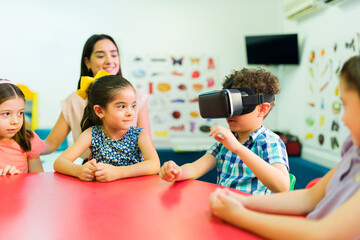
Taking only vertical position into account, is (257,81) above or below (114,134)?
above

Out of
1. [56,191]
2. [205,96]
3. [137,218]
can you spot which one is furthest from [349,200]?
[56,191]

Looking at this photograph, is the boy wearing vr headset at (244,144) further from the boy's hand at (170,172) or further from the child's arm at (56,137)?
the child's arm at (56,137)

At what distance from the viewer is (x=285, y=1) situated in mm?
3861

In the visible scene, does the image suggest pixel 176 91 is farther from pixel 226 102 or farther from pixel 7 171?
pixel 226 102

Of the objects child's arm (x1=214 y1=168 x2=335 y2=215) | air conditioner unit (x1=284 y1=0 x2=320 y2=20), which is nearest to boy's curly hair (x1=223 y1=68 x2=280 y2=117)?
child's arm (x1=214 y1=168 x2=335 y2=215)

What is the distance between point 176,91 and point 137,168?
2.81 meters

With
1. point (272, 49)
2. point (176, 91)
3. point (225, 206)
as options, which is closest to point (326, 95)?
point (272, 49)

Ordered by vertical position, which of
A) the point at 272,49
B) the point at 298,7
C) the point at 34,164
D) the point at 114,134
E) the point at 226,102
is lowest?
the point at 34,164

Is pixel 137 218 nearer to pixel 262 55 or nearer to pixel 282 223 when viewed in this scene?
pixel 282 223

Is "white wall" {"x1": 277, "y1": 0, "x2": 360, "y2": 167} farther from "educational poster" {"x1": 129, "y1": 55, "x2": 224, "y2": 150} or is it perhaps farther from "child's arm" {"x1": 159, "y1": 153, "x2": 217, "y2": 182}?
"child's arm" {"x1": 159, "y1": 153, "x2": 217, "y2": 182}

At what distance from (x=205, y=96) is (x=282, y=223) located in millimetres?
508

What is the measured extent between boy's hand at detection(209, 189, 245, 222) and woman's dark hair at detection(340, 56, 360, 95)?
33cm

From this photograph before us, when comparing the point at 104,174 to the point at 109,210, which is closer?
the point at 109,210

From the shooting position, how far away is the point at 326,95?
9.95ft
